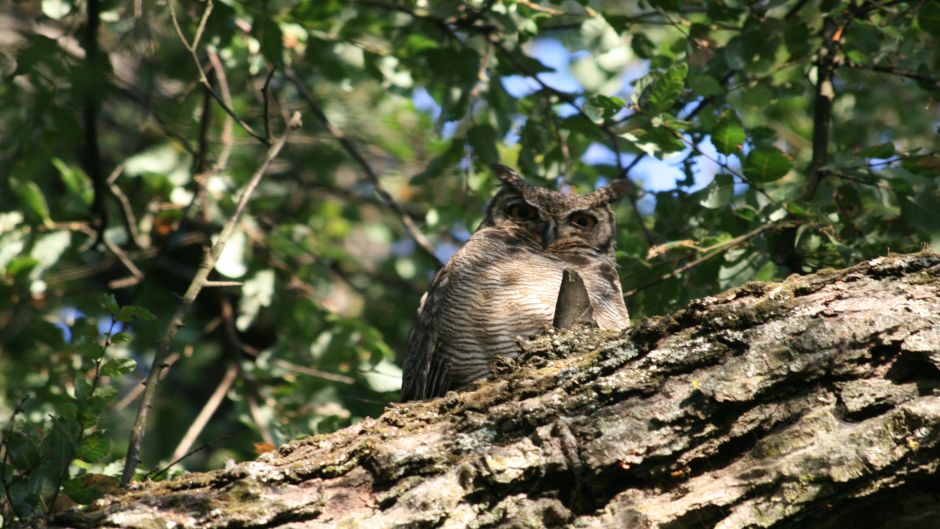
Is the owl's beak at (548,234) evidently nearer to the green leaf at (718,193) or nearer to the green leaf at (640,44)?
the green leaf at (640,44)

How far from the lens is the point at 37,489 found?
2656 millimetres

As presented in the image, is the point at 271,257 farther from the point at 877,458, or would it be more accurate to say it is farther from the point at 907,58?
the point at 877,458

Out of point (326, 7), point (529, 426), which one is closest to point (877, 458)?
point (529, 426)

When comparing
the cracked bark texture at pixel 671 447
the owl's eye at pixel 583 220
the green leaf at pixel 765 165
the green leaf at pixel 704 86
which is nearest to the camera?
the cracked bark texture at pixel 671 447

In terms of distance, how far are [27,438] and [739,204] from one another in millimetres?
3028

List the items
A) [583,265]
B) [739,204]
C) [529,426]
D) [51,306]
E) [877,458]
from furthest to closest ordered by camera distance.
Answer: [51,306] → [583,265] → [739,204] → [529,426] → [877,458]

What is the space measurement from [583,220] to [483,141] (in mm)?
751

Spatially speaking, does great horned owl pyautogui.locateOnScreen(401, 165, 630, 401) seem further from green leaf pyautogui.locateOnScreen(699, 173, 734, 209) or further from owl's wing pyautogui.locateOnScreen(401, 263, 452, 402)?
green leaf pyautogui.locateOnScreen(699, 173, 734, 209)

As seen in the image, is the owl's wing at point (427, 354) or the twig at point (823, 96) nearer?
the owl's wing at point (427, 354)

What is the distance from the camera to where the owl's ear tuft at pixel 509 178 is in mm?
5184

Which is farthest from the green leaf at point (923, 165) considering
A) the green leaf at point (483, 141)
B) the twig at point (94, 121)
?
the twig at point (94, 121)

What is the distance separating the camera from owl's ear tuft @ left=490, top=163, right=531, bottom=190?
5.18 m

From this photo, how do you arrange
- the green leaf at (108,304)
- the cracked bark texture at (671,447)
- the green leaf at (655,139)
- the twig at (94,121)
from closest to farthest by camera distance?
1. the cracked bark texture at (671,447)
2. the green leaf at (108,304)
3. the green leaf at (655,139)
4. the twig at (94,121)

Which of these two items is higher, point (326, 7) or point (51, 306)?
point (326, 7)
